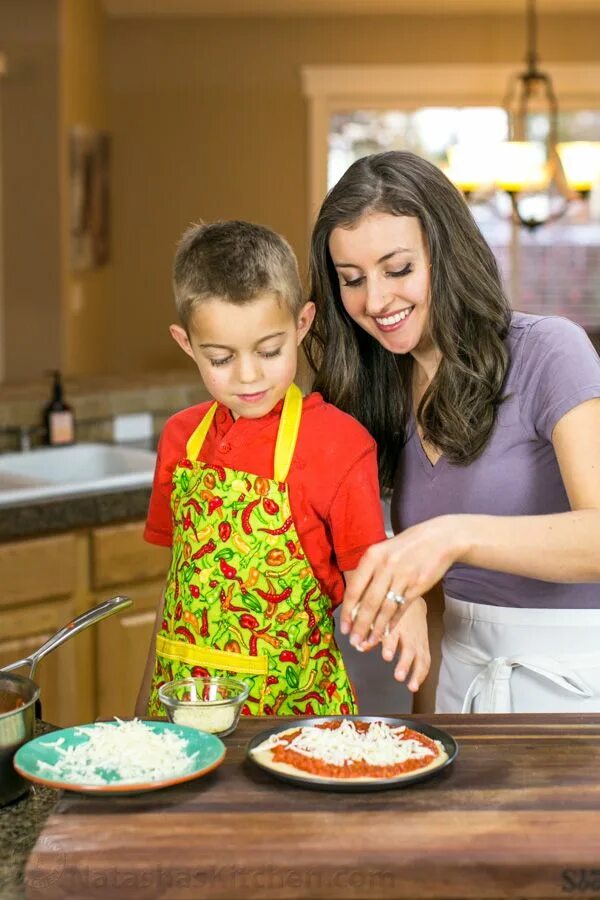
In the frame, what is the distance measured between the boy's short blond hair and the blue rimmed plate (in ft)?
1.78

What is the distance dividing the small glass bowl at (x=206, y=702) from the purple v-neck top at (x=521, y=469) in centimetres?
56

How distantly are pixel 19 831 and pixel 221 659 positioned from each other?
0.44m

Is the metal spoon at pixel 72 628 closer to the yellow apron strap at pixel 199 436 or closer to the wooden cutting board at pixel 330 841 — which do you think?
the wooden cutting board at pixel 330 841

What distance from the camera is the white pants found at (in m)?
1.72

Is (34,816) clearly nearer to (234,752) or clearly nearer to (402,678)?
(234,752)

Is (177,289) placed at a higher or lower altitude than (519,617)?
higher

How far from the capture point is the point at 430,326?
68.4 inches

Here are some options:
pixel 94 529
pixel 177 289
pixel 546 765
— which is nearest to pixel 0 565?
pixel 94 529

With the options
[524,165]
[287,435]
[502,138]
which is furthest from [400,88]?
[287,435]

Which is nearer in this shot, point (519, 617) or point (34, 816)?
point (34, 816)

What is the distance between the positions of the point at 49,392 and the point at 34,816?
268 cm

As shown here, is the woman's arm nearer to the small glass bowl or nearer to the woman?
the woman

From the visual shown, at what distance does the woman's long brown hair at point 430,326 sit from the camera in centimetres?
169

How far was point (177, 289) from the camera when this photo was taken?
5.23ft
